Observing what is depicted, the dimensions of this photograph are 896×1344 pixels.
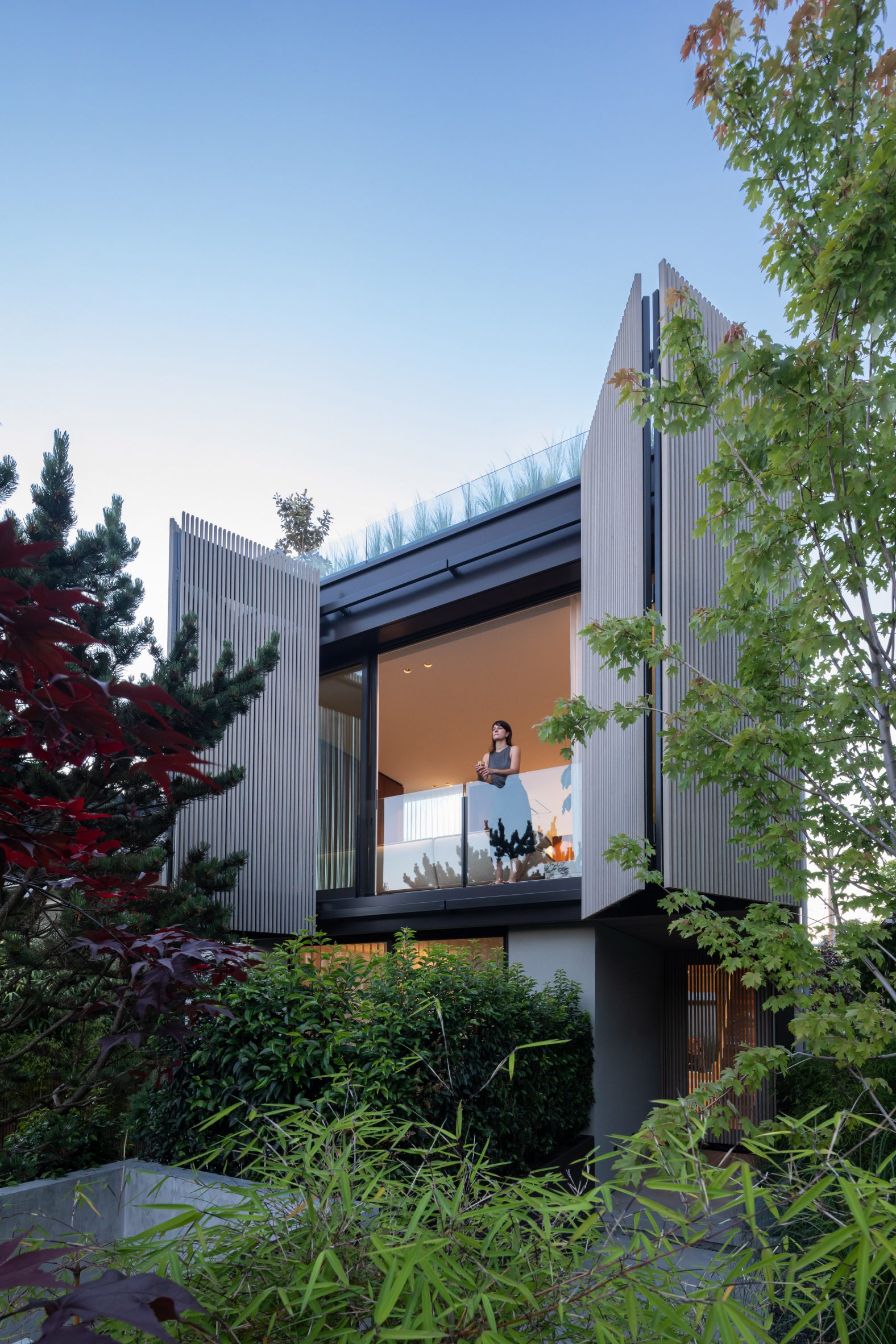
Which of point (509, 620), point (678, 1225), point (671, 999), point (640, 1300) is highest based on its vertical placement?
point (509, 620)

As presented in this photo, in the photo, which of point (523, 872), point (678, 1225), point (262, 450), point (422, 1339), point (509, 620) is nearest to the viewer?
point (422, 1339)

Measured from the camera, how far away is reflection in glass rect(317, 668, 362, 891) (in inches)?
469

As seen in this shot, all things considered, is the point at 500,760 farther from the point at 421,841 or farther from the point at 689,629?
the point at 689,629

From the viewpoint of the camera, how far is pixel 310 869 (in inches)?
443

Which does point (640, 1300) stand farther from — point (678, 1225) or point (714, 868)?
point (714, 868)

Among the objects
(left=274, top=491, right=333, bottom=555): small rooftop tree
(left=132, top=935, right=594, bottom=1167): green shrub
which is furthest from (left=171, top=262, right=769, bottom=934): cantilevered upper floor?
(left=274, top=491, right=333, bottom=555): small rooftop tree

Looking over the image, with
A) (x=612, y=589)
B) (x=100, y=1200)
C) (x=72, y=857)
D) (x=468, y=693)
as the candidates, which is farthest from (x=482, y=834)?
(x=72, y=857)

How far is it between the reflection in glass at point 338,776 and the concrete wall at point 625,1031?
3479 mm

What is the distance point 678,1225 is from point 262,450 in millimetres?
18213

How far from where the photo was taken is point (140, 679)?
8.34 metres

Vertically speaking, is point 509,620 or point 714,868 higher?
point 509,620

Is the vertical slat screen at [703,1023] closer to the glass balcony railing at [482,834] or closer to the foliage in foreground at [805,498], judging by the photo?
the glass balcony railing at [482,834]

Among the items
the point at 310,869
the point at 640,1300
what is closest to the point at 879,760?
the point at 640,1300

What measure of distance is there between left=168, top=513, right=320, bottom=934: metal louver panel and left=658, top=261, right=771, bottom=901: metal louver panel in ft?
16.4
